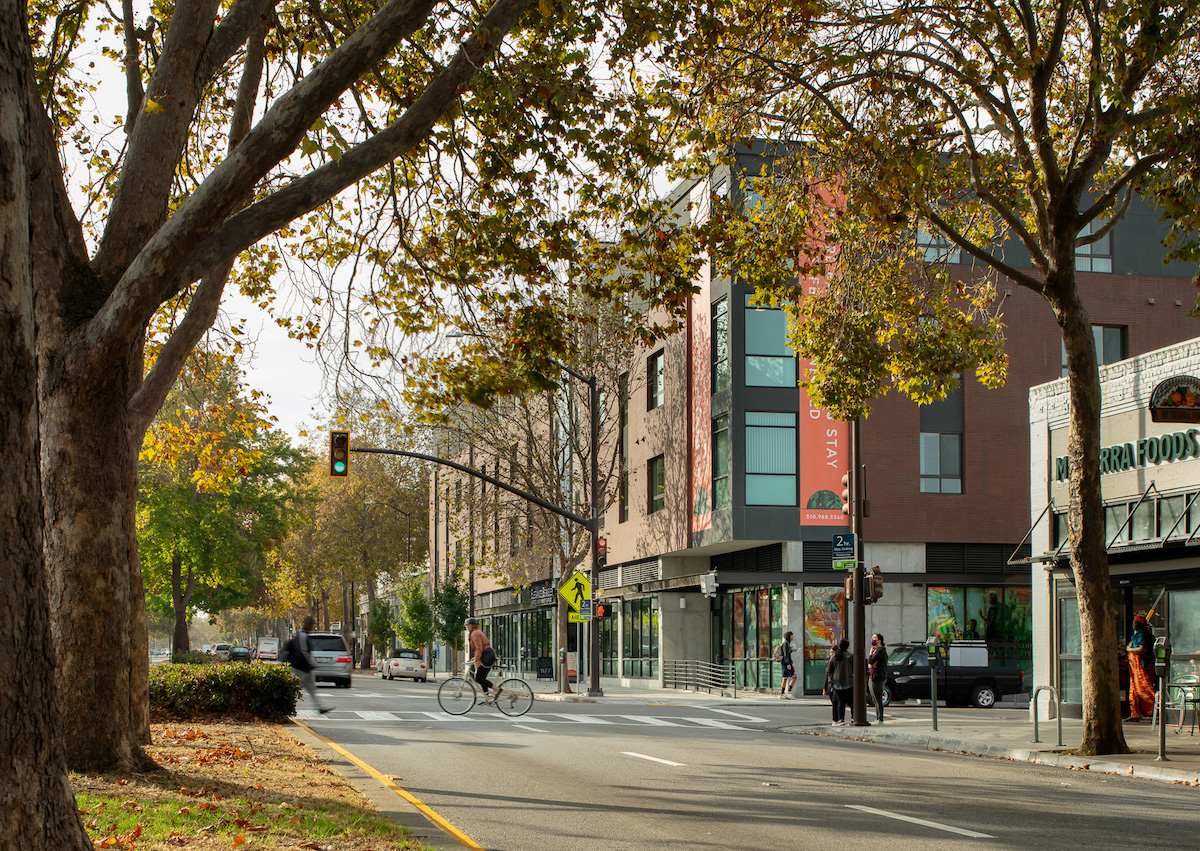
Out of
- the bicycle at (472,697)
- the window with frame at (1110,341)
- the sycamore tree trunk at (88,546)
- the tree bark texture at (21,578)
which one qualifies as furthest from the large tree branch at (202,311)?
the window with frame at (1110,341)

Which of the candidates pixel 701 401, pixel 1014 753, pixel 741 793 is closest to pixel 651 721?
pixel 1014 753

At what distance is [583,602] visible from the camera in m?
34.5

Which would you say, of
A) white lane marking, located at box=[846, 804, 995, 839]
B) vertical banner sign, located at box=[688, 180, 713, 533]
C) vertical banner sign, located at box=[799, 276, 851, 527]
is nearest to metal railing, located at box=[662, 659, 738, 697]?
vertical banner sign, located at box=[688, 180, 713, 533]

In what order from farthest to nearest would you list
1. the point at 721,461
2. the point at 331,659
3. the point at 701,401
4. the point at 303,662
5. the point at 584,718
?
the point at 331,659 → the point at 701,401 → the point at 721,461 → the point at 584,718 → the point at 303,662

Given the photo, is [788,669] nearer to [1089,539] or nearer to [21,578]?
[1089,539]

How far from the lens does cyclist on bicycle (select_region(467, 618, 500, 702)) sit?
2239 centimetres

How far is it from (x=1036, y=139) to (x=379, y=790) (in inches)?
457

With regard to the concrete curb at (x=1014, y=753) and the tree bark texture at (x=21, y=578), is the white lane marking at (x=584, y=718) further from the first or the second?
the tree bark texture at (x=21, y=578)

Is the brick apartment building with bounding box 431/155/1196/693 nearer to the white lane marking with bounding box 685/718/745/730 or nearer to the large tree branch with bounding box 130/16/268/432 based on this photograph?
the white lane marking with bounding box 685/718/745/730

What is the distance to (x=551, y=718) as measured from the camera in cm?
2380

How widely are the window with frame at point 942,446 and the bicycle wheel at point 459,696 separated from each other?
58.5ft

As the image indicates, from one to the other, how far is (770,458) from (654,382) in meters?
7.86

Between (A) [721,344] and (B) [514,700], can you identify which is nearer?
(B) [514,700]

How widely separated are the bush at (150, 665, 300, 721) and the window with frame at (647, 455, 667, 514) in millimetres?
22687
